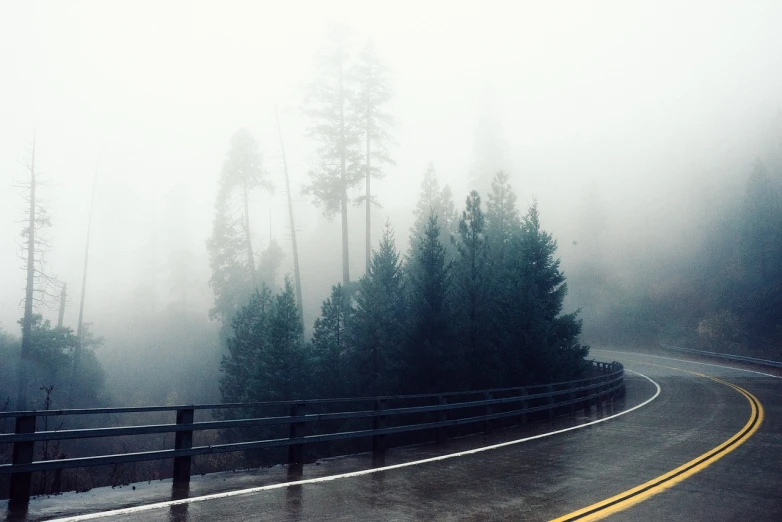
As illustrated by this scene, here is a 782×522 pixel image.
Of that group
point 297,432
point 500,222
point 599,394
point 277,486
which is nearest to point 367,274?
point 599,394

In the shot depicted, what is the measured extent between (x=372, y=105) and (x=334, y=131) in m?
2.97

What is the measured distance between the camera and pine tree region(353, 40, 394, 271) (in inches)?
1431

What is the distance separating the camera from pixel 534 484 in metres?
9.18

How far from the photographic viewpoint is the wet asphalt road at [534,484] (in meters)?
7.30

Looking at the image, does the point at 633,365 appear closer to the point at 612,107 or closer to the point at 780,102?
the point at 780,102

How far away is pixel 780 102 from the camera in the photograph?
121 metres

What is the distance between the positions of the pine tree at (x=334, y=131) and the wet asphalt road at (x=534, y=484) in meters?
23.2

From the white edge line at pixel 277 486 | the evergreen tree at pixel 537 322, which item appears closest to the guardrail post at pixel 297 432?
the white edge line at pixel 277 486

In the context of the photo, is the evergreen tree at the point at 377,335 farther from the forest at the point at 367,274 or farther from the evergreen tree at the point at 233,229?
the evergreen tree at the point at 233,229

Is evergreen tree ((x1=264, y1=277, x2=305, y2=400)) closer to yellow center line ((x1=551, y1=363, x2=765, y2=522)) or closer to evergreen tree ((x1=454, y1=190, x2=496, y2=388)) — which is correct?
evergreen tree ((x1=454, y1=190, x2=496, y2=388))

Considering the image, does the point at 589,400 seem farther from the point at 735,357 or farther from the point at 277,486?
the point at 735,357

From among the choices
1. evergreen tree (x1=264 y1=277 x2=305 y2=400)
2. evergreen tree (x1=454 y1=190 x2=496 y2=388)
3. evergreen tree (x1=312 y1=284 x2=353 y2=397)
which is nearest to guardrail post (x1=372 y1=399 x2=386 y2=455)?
evergreen tree (x1=454 y1=190 x2=496 y2=388)

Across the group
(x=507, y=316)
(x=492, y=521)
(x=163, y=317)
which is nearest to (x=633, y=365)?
(x=507, y=316)

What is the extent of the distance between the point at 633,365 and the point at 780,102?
4218 inches
